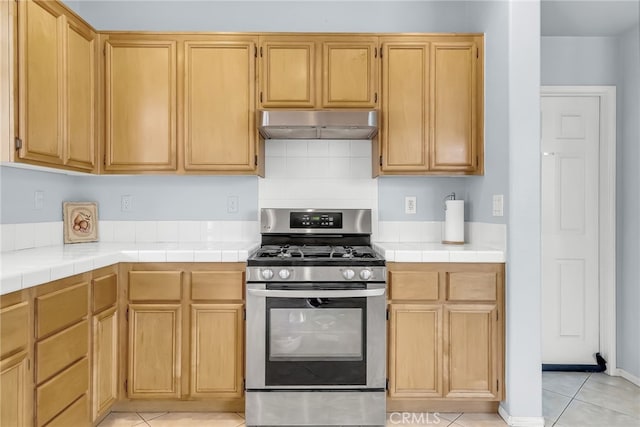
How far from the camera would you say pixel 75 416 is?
197cm

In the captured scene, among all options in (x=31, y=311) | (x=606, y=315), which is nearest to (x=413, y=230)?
(x=606, y=315)

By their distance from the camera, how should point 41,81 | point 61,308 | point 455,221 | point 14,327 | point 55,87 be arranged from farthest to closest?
point 455,221 < point 55,87 < point 41,81 < point 61,308 < point 14,327

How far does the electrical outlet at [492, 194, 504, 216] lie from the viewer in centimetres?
245

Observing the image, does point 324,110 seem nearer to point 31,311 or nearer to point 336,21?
point 336,21

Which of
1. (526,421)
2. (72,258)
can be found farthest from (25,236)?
(526,421)

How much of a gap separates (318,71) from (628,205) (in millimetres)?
2413

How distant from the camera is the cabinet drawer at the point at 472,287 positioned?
7.87 ft

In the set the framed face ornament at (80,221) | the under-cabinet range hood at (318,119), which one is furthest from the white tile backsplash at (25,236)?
the under-cabinet range hood at (318,119)

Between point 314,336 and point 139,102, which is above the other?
point 139,102

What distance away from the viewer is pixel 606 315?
3125 millimetres

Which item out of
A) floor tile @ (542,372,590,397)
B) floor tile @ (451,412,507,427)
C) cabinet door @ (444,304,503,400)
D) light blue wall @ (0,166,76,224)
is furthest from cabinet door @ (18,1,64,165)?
floor tile @ (542,372,590,397)

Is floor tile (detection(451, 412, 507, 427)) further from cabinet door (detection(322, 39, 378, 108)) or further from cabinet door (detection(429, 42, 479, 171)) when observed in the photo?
cabinet door (detection(322, 39, 378, 108))

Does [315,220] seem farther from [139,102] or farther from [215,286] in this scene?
[139,102]

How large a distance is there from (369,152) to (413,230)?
2.14ft
